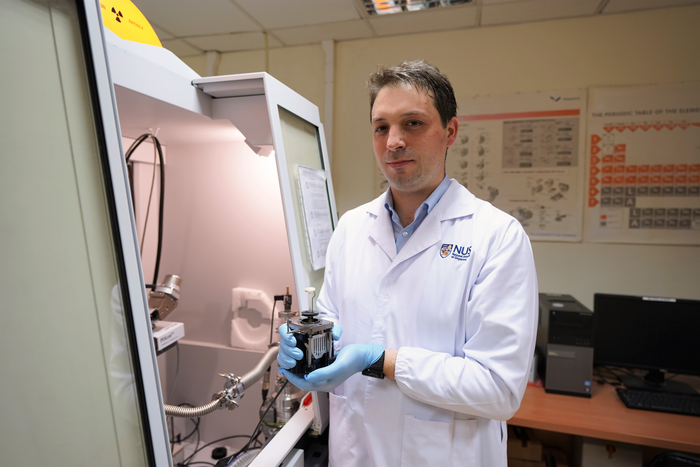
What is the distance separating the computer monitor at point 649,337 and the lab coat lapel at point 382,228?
137cm

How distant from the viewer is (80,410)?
60 centimetres

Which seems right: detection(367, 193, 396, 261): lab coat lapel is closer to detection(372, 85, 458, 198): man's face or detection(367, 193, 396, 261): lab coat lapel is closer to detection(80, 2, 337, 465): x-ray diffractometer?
Answer: detection(372, 85, 458, 198): man's face

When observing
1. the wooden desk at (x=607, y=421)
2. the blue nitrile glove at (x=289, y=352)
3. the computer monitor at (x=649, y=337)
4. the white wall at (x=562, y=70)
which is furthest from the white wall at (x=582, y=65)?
the blue nitrile glove at (x=289, y=352)

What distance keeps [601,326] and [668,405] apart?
392 mm

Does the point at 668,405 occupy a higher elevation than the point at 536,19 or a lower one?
lower

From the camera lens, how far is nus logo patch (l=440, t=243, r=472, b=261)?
3.22 feet

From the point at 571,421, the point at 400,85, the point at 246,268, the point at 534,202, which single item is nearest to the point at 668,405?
the point at 571,421

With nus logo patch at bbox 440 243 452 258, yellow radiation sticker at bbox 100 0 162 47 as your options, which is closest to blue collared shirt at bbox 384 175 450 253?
nus logo patch at bbox 440 243 452 258

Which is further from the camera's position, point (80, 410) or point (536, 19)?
point (536, 19)

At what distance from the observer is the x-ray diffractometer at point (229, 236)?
1.15m

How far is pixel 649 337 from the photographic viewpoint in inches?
72.6

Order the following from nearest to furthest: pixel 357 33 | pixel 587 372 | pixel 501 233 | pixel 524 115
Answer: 1. pixel 501 233
2. pixel 587 372
3. pixel 524 115
4. pixel 357 33

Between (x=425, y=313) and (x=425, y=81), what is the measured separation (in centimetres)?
61

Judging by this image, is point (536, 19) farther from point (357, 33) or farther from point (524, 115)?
point (357, 33)
